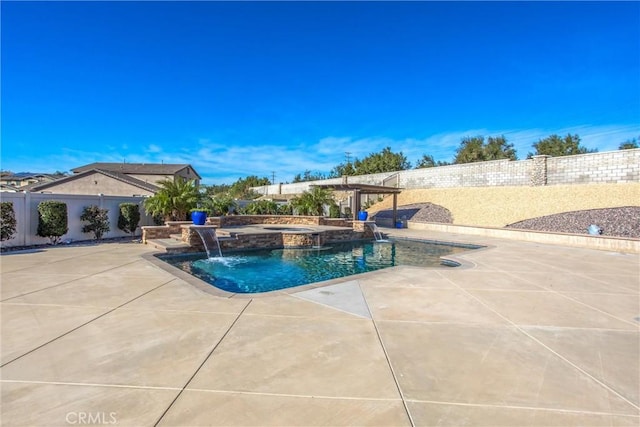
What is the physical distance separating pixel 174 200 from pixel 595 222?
1807 cm

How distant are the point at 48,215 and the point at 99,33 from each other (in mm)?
6719

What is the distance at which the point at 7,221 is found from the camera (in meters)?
9.20

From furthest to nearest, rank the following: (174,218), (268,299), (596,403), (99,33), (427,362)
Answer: (174,218)
(99,33)
(268,299)
(427,362)
(596,403)

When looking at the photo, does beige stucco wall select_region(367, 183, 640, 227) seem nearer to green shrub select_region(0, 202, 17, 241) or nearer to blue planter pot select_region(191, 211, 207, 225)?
blue planter pot select_region(191, 211, 207, 225)

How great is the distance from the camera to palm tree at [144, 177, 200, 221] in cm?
1234

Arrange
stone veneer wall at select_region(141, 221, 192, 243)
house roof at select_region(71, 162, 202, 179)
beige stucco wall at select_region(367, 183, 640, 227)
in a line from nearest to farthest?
stone veneer wall at select_region(141, 221, 192, 243) → beige stucco wall at select_region(367, 183, 640, 227) → house roof at select_region(71, 162, 202, 179)

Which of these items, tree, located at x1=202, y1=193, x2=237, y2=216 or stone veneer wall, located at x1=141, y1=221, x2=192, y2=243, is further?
tree, located at x1=202, y1=193, x2=237, y2=216

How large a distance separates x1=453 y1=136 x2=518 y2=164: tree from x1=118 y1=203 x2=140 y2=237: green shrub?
37.6 m

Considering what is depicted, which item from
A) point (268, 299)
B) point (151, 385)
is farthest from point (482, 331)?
point (151, 385)

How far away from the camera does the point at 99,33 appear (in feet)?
37.5

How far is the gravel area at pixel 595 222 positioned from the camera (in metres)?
13.0

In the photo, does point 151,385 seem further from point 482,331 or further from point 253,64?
point 253,64

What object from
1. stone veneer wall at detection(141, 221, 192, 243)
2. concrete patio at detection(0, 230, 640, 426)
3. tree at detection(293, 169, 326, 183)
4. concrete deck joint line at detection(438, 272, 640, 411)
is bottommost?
concrete deck joint line at detection(438, 272, 640, 411)

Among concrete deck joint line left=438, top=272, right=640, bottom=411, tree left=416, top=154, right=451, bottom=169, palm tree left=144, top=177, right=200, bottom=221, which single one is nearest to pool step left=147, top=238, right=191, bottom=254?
palm tree left=144, top=177, right=200, bottom=221
